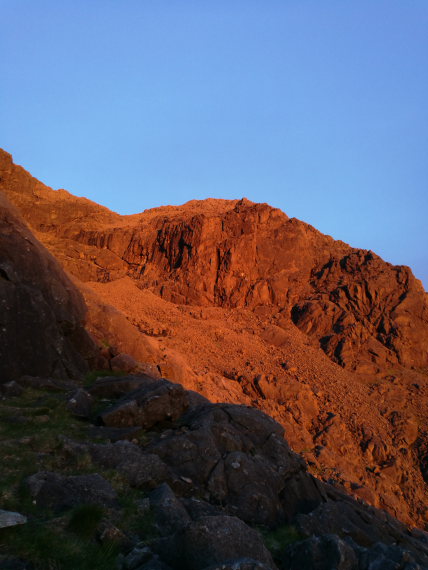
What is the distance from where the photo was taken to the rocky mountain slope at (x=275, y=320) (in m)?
30.2

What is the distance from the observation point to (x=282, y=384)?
1382 inches

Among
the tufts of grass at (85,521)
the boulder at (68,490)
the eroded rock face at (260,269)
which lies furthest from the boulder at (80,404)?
the eroded rock face at (260,269)

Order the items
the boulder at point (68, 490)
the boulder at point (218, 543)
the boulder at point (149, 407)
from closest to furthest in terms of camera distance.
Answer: the boulder at point (218, 543) < the boulder at point (68, 490) < the boulder at point (149, 407)

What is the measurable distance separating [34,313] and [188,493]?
8773 millimetres

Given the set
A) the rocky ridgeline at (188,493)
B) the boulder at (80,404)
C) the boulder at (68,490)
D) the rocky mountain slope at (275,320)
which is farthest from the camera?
the rocky mountain slope at (275,320)

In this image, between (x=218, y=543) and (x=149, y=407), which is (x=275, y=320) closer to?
(x=149, y=407)

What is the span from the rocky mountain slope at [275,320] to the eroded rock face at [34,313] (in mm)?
2878

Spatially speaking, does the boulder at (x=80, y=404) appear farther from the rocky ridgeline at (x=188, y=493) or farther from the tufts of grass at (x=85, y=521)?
the tufts of grass at (x=85, y=521)

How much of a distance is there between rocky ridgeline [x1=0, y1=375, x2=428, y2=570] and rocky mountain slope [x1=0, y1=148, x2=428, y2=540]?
892 centimetres

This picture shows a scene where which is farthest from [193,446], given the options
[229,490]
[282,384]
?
[282,384]

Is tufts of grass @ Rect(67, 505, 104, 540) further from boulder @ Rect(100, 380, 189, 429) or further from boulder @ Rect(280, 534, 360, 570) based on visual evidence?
boulder @ Rect(100, 380, 189, 429)

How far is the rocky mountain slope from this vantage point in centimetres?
3025

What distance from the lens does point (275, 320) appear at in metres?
46.8

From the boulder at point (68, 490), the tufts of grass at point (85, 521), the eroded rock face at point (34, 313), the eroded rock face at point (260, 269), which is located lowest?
the boulder at point (68, 490)
